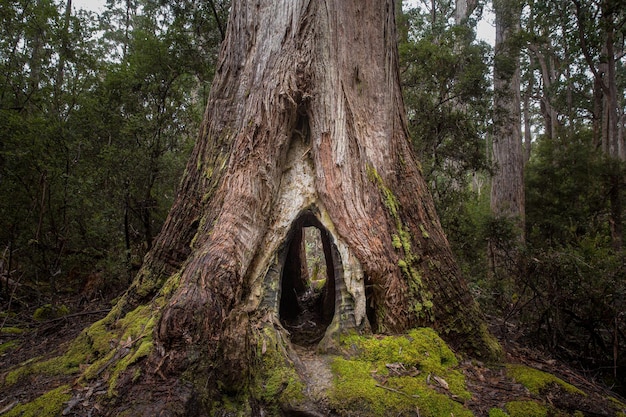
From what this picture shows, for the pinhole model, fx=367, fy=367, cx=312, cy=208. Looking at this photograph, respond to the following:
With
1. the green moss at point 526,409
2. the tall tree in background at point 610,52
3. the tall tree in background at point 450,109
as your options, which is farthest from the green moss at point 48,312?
the tall tree in background at point 610,52

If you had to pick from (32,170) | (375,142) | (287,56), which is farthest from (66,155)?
(375,142)

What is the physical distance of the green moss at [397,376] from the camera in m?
2.55

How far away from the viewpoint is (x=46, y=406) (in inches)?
94.4

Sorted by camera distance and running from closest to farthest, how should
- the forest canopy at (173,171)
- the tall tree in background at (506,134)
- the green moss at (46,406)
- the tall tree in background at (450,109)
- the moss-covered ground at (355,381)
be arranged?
1. the green moss at (46,406)
2. the moss-covered ground at (355,381)
3. the forest canopy at (173,171)
4. the tall tree in background at (450,109)
5. the tall tree in background at (506,134)

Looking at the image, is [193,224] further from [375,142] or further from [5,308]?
[5,308]

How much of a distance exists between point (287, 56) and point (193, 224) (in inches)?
82.2

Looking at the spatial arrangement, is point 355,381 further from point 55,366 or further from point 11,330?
point 11,330

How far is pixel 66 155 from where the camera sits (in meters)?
5.99

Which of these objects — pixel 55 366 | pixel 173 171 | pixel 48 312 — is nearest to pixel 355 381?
pixel 55 366

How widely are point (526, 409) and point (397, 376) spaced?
913 mm

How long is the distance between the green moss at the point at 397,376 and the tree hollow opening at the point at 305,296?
2.69 feet

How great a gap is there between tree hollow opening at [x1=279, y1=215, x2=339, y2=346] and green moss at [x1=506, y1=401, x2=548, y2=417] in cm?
172

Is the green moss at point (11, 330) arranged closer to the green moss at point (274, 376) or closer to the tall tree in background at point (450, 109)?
the green moss at point (274, 376)

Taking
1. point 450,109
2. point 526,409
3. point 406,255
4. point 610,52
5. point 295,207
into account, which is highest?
point 610,52
